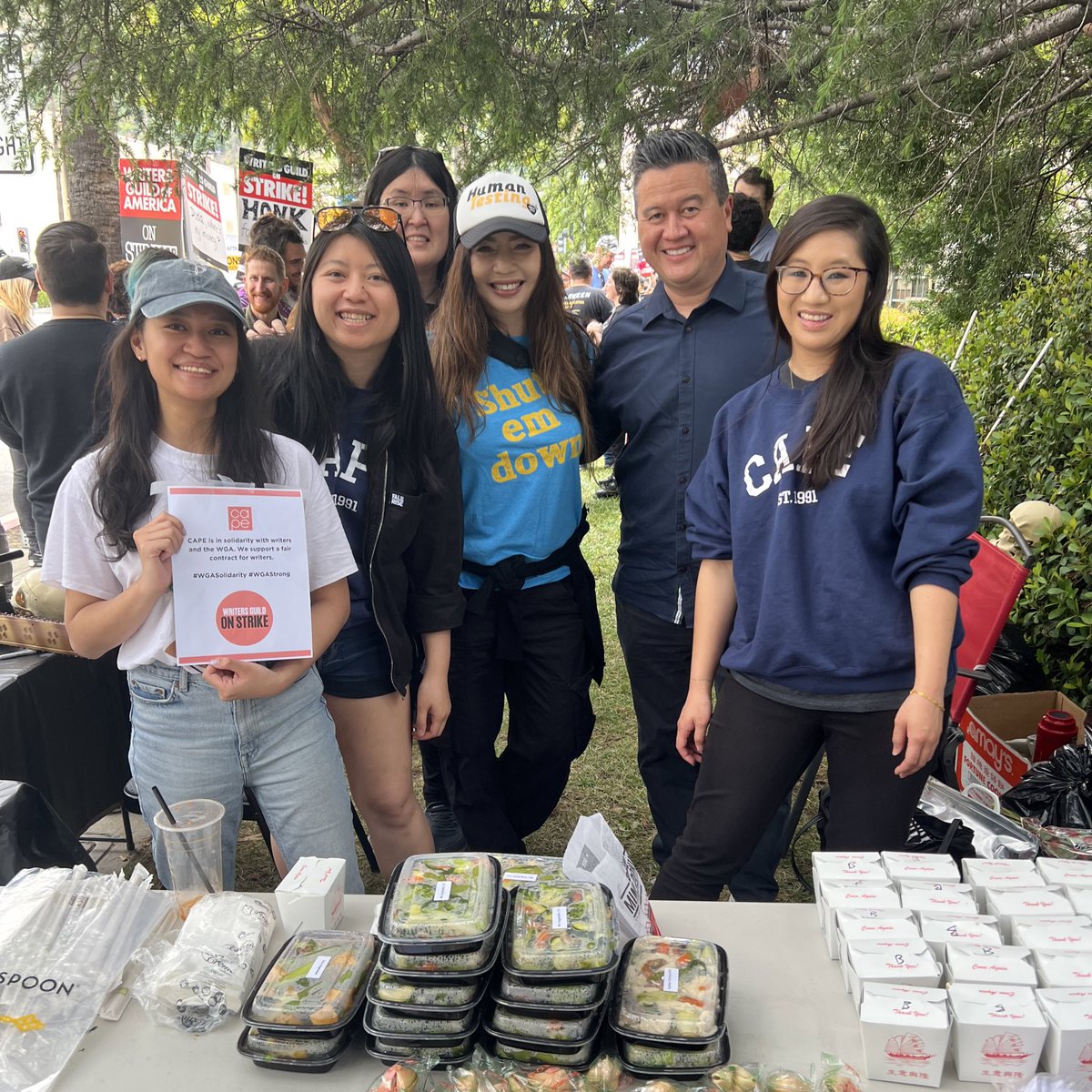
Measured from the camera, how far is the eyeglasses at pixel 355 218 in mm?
2262

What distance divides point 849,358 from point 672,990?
51.5 inches

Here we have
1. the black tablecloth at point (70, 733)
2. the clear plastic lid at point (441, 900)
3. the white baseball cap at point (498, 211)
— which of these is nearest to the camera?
the clear plastic lid at point (441, 900)

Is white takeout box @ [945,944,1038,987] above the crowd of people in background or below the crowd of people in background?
below

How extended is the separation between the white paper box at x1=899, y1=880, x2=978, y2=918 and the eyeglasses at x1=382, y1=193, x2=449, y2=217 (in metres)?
2.43

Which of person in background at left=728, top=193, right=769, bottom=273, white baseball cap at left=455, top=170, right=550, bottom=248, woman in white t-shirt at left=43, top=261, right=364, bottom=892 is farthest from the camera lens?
person in background at left=728, top=193, right=769, bottom=273

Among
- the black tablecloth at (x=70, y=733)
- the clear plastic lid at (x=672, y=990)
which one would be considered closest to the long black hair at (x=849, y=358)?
the clear plastic lid at (x=672, y=990)

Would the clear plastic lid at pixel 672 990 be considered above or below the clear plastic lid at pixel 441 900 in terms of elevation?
below

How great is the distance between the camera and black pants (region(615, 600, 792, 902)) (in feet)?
9.09

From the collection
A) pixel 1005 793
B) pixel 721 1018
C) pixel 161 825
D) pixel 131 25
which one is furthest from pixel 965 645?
pixel 131 25

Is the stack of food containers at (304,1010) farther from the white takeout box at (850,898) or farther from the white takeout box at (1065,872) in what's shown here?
the white takeout box at (1065,872)

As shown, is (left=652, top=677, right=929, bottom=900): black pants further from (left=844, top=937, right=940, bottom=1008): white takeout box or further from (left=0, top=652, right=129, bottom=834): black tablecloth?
(left=0, top=652, right=129, bottom=834): black tablecloth

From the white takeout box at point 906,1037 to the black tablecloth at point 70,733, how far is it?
2.62 meters

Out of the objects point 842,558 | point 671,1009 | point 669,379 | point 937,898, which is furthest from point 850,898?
point 669,379

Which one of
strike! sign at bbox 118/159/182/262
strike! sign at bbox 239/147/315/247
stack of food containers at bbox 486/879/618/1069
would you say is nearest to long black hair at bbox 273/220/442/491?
stack of food containers at bbox 486/879/618/1069
